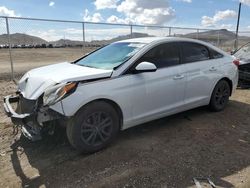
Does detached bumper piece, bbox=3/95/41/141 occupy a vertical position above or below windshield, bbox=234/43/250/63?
below

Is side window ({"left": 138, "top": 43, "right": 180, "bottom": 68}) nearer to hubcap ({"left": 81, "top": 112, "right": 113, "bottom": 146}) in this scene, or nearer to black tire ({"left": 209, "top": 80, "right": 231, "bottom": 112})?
hubcap ({"left": 81, "top": 112, "right": 113, "bottom": 146})

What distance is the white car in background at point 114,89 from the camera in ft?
13.1

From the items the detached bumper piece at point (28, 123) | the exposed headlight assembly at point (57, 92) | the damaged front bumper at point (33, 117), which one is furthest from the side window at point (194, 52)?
the detached bumper piece at point (28, 123)

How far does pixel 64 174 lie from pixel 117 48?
2.51m

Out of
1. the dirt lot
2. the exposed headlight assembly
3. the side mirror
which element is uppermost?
the side mirror

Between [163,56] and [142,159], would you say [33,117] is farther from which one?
[163,56]

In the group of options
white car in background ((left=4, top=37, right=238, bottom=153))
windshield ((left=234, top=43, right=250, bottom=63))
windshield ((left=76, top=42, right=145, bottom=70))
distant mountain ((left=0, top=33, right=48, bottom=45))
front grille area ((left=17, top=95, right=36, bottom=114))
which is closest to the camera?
white car in background ((left=4, top=37, right=238, bottom=153))

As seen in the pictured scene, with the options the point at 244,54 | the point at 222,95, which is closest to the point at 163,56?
the point at 222,95

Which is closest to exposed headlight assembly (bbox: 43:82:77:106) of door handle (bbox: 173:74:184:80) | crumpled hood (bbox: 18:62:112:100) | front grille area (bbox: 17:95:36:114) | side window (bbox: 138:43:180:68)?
crumpled hood (bbox: 18:62:112:100)

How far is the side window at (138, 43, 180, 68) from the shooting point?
16.2 ft

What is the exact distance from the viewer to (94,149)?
4.29 metres

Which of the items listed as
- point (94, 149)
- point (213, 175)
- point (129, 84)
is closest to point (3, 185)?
point (94, 149)

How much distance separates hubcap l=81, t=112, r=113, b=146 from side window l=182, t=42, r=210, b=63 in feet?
6.72

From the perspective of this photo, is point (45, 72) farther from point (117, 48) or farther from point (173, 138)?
point (173, 138)
